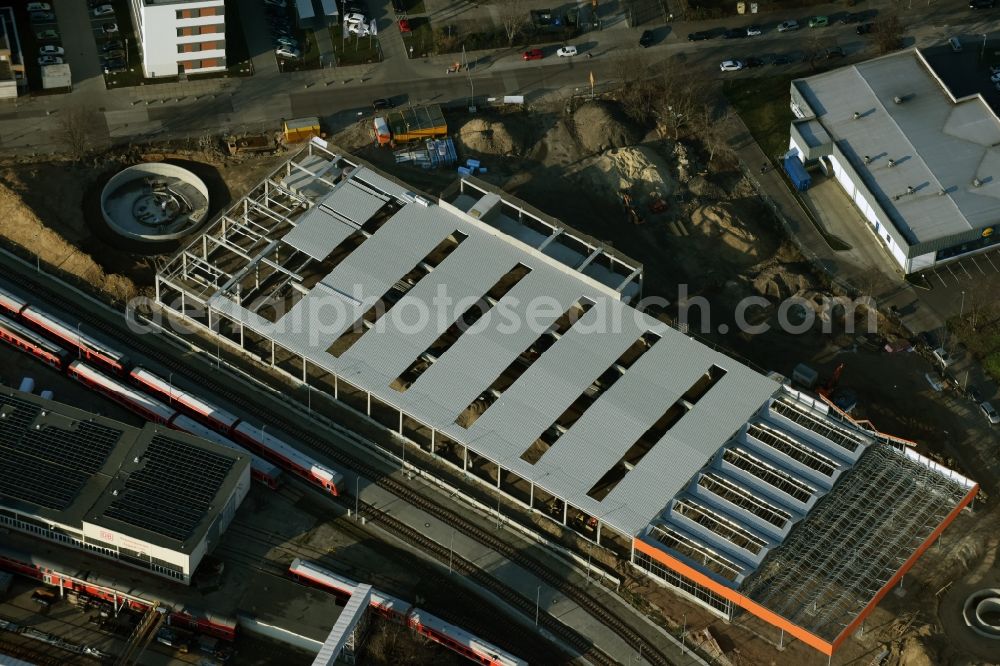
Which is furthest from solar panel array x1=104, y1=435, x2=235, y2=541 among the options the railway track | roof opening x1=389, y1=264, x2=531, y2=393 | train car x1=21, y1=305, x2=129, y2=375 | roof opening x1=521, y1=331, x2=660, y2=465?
roof opening x1=521, y1=331, x2=660, y2=465

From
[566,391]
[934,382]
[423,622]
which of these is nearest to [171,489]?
[423,622]

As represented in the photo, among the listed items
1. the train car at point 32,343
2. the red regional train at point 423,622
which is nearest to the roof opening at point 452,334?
the red regional train at point 423,622

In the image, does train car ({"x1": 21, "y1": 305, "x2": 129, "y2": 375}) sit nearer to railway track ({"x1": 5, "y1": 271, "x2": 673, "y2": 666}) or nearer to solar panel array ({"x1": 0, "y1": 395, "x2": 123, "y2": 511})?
railway track ({"x1": 5, "y1": 271, "x2": 673, "y2": 666})

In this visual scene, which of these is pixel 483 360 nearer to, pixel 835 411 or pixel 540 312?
pixel 540 312

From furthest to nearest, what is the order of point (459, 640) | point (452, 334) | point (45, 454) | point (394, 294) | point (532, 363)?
1. point (394, 294)
2. point (452, 334)
3. point (532, 363)
4. point (45, 454)
5. point (459, 640)

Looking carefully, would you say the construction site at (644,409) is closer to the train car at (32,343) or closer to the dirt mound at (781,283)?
the dirt mound at (781,283)

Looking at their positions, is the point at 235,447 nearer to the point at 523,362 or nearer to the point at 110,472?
the point at 110,472

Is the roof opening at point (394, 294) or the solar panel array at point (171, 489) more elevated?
the roof opening at point (394, 294)
